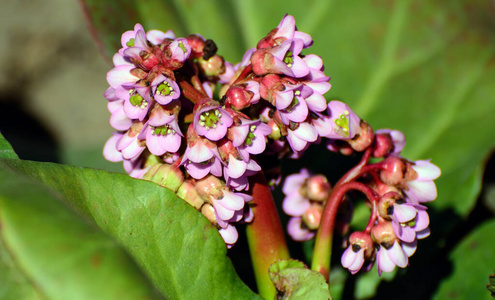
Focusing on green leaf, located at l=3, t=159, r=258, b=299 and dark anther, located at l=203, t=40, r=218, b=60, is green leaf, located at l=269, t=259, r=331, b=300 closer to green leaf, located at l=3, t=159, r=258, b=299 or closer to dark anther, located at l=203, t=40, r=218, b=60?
green leaf, located at l=3, t=159, r=258, b=299

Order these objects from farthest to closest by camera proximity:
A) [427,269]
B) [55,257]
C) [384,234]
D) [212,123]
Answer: [427,269] < [384,234] < [212,123] < [55,257]

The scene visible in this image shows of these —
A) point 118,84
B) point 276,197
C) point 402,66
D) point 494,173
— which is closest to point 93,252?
point 118,84

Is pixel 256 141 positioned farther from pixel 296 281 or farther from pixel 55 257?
pixel 55 257

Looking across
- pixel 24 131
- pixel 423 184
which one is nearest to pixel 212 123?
pixel 423 184

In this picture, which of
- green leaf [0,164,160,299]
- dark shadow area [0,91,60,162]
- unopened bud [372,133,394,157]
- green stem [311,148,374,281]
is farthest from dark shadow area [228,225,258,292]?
dark shadow area [0,91,60,162]

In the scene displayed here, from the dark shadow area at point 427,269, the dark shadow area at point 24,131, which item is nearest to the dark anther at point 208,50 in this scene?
the dark shadow area at point 427,269

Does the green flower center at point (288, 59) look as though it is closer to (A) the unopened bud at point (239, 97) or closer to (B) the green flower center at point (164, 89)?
(A) the unopened bud at point (239, 97)

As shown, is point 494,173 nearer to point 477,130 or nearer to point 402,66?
point 477,130
